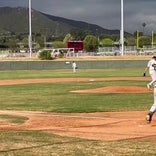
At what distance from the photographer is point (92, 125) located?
569 inches

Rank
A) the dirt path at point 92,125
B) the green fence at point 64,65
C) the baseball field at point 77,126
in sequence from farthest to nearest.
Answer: the green fence at point 64,65, the dirt path at point 92,125, the baseball field at point 77,126

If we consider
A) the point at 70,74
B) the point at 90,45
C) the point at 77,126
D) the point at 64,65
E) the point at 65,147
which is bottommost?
the point at 70,74

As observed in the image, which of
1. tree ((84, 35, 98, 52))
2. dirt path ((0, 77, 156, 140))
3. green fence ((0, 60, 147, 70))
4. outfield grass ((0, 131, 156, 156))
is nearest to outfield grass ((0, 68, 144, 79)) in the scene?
green fence ((0, 60, 147, 70))

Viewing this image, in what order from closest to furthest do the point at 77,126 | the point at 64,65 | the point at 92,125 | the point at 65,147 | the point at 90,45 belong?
the point at 65,147 < the point at 77,126 < the point at 92,125 < the point at 64,65 < the point at 90,45

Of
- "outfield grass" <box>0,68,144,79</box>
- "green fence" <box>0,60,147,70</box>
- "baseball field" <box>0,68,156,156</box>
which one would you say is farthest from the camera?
"green fence" <box>0,60,147,70</box>

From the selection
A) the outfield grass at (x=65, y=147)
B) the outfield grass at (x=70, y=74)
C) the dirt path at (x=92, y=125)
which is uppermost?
the outfield grass at (x=65, y=147)

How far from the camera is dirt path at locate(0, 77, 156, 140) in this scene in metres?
12.2

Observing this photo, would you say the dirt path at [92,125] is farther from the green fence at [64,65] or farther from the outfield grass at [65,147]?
the green fence at [64,65]

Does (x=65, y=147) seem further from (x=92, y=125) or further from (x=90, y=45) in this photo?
(x=90, y=45)

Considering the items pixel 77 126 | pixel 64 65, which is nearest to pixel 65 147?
pixel 77 126

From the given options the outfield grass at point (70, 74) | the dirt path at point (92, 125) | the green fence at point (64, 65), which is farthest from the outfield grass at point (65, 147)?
the green fence at point (64, 65)

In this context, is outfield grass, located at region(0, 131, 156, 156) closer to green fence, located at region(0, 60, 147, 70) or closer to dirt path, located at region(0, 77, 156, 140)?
dirt path, located at region(0, 77, 156, 140)

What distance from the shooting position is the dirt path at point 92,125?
40.1 ft

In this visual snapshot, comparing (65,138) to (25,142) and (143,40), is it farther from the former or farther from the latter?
(143,40)
